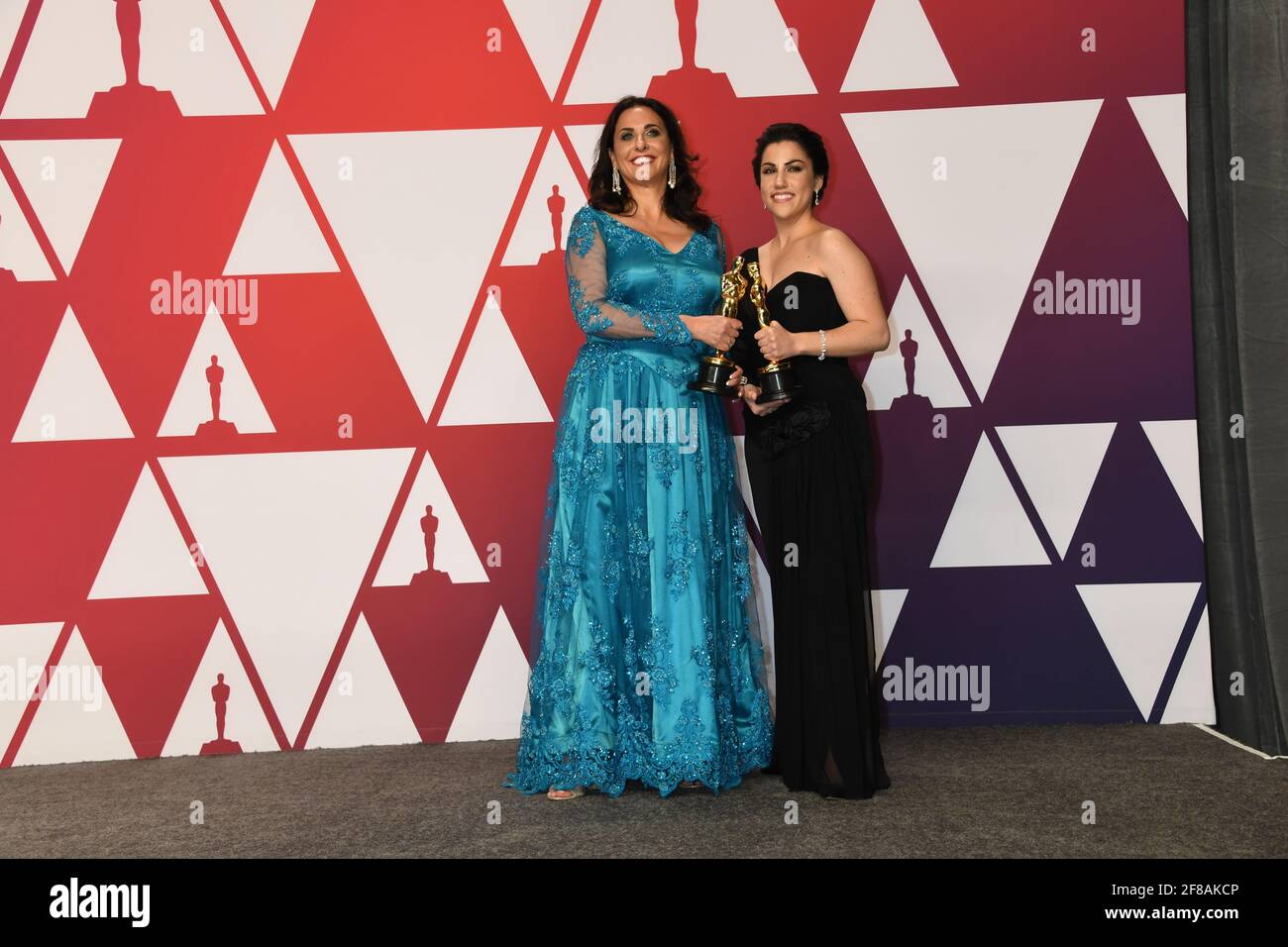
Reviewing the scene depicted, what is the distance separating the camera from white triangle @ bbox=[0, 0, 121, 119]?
3811mm

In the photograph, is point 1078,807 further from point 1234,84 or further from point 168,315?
point 168,315

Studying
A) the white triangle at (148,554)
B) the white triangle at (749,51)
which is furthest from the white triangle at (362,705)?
the white triangle at (749,51)

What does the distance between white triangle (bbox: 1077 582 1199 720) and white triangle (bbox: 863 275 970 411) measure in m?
0.82

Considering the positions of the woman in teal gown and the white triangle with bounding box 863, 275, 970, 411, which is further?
the white triangle with bounding box 863, 275, 970, 411

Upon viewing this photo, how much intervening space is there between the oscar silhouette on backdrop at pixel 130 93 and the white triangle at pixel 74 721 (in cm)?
179

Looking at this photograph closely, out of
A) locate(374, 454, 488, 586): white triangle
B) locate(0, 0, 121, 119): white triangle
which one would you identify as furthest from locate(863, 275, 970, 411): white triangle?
locate(0, 0, 121, 119): white triangle

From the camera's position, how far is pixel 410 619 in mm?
3881

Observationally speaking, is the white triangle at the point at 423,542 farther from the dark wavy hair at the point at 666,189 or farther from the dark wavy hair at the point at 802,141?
the dark wavy hair at the point at 802,141

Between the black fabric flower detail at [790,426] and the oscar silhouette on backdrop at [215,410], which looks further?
the oscar silhouette on backdrop at [215,410]

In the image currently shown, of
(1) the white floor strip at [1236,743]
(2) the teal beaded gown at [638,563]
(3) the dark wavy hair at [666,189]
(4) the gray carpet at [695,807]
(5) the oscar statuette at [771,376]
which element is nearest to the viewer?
(4) the gray carpet at [695,807]

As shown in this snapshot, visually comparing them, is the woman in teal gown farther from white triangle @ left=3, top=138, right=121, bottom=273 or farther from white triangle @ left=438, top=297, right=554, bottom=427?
white triangle @ left=3, top=138, right=121, bottom=273

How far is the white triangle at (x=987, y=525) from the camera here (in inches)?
152

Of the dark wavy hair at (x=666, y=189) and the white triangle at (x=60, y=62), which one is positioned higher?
the white triangle at (x=60, y=62)

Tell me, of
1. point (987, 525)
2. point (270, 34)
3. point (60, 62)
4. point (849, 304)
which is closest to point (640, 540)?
point (849, 304)
